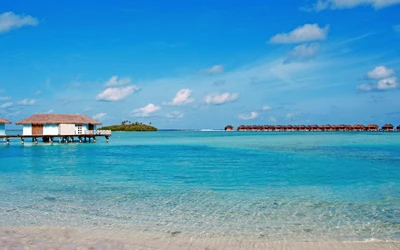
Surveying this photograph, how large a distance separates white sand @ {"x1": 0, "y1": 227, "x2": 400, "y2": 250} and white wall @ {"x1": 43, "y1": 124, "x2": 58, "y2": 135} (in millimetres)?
38745

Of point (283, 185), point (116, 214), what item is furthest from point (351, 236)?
point (283, 185)

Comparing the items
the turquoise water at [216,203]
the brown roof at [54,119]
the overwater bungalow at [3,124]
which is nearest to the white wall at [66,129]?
the brown roof at [54,119]

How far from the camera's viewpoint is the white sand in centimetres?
575

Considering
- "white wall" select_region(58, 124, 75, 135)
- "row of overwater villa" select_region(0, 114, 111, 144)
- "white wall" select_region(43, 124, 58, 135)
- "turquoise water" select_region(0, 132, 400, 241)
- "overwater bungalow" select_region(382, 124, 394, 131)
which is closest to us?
"turquoise water" select_region(0, 132, 400, 241)

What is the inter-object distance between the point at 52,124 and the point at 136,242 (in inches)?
1576

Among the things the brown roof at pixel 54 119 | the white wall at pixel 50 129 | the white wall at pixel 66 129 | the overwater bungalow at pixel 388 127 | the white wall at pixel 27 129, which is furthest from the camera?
the overwater bungalow at pixel 388 127

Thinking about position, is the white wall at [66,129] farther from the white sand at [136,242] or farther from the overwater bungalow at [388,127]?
the overwater bungalow at [388,127]

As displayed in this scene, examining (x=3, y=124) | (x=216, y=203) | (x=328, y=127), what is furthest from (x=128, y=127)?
(x=216, y=203)

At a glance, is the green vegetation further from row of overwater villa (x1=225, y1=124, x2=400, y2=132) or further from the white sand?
the white sand

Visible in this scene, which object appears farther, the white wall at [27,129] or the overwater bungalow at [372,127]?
the overwater bungalow at [372,127]

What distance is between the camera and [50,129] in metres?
42.9

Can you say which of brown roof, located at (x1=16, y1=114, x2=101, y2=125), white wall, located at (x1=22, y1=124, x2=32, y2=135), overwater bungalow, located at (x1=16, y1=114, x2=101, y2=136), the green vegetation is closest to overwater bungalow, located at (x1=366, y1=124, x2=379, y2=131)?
the green vegetation

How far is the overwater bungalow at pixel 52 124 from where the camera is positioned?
42.0 m

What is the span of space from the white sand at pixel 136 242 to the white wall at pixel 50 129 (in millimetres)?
38745
